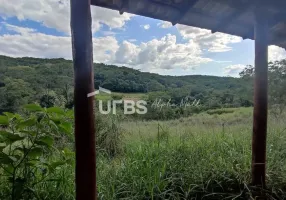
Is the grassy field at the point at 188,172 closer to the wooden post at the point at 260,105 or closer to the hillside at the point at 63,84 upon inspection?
the wooden post at the point at 260,105

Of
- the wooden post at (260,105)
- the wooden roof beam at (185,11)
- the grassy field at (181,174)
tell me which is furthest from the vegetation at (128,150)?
the wooden roof beam at (185,11)

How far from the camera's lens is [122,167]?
233cm

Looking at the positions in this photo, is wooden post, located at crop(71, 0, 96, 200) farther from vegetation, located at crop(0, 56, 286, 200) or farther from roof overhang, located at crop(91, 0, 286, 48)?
roof overhang, located at crop(91, 0, 286, 48)

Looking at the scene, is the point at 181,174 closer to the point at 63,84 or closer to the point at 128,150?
the point at 128,150

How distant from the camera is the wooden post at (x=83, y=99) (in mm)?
1173

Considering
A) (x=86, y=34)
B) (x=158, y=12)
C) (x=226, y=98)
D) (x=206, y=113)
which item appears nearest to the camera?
(x=86, y=34)

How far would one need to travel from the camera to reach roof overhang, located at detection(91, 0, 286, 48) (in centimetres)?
168

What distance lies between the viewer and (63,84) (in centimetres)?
473

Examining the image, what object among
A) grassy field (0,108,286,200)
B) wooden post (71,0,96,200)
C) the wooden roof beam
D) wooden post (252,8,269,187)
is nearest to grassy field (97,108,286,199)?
grassy field (0,108,286,200)

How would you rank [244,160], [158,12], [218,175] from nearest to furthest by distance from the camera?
[158,12]
[218,175]
[244,160]

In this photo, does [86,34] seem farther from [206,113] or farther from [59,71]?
[206,113]

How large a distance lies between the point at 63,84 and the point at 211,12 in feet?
11.4

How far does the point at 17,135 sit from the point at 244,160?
6.97 ft

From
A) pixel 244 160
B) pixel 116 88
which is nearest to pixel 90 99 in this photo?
pixel 244 160
